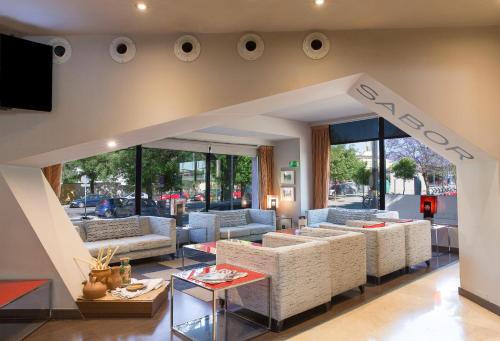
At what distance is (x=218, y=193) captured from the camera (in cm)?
904

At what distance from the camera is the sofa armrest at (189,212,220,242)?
7.23 metres

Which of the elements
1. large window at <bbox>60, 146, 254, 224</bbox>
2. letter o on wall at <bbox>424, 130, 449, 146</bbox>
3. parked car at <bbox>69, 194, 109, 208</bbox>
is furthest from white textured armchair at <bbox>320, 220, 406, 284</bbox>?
parked car at <bbox>69, 194, 109, 208</bbox>

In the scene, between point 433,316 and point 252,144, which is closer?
point 433,316

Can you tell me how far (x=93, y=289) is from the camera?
3641 mm

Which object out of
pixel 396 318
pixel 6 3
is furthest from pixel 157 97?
pixel 396 318

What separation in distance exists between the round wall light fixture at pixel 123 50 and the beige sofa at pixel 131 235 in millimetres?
3122

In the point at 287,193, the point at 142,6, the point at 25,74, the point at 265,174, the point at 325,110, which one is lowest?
the point at 287,193

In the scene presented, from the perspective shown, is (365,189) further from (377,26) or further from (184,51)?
(184,51)

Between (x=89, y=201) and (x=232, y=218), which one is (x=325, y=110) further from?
(x=89, y=201)

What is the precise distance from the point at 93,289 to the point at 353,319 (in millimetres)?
2745

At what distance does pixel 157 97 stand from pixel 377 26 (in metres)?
2.33

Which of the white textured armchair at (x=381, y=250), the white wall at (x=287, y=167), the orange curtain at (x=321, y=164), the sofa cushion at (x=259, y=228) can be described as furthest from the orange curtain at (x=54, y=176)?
the orange curtain at (x=321, y=164)

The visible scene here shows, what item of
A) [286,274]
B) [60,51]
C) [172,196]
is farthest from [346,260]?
[172,196]

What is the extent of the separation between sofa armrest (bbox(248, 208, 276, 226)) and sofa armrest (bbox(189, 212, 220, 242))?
4.94ft
